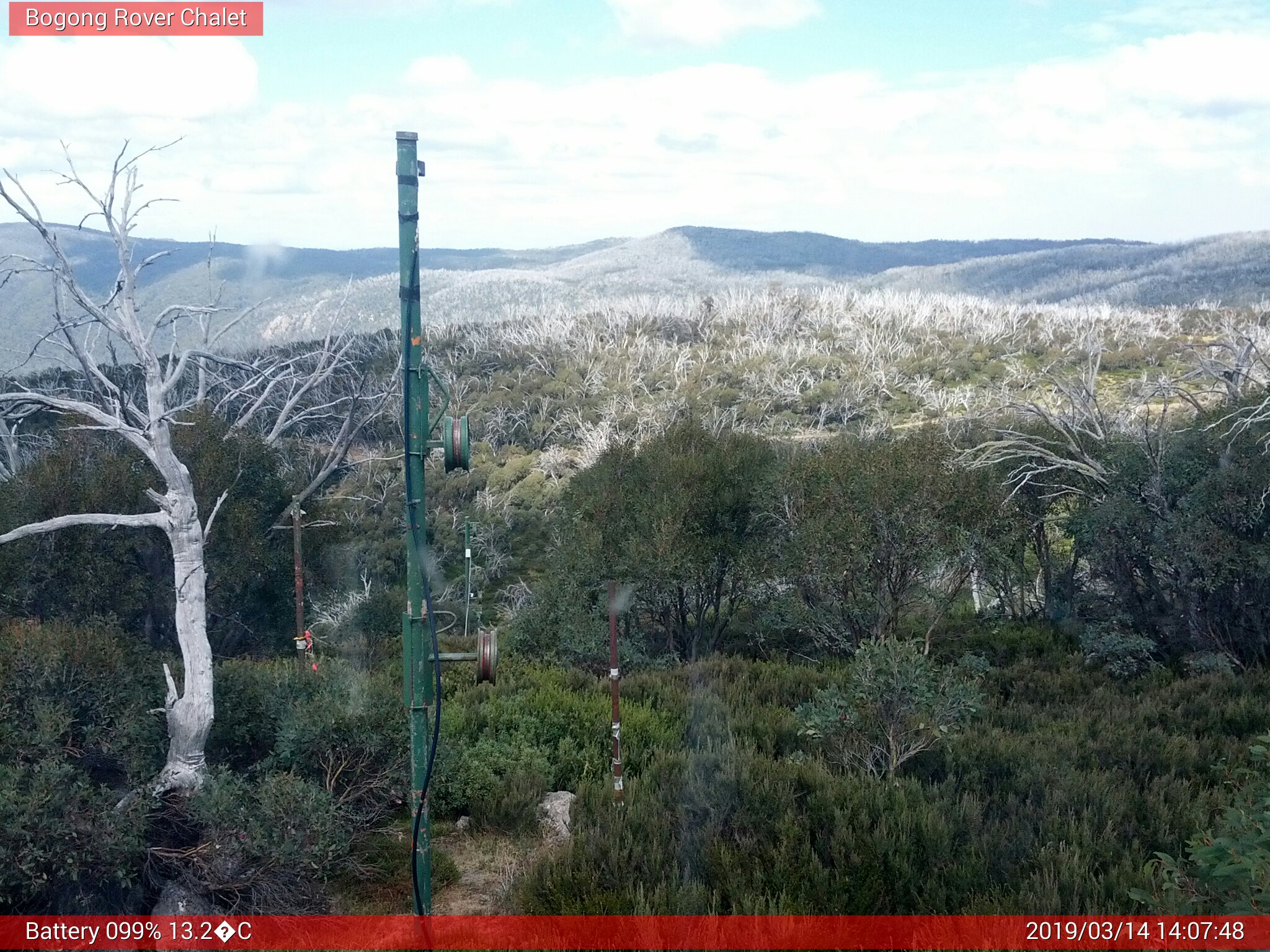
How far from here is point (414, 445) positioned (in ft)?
15.9

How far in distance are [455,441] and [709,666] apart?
29.3 feet

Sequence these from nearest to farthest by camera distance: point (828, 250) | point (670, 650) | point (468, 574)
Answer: point (670, 650) < point (468, 574) < point (828, 250)

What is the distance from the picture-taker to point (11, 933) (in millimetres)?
5551

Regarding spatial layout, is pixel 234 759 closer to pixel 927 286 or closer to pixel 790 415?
pixel 790 415

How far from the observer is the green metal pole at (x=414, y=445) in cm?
479

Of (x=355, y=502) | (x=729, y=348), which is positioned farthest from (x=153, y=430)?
(x=729, y=348)

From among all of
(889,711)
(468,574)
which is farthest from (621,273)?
(889,711)

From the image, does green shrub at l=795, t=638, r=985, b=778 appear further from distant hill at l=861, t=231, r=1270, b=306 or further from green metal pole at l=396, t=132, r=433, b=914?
distant hill at l=861, t=231, r=1270, b=306

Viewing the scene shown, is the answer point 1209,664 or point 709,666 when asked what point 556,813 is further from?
point 1209,664

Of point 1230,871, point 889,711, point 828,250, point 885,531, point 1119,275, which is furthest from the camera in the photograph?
point 828,250

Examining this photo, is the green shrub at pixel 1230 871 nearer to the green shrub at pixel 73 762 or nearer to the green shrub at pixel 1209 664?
the green shrub at pixel 73 762

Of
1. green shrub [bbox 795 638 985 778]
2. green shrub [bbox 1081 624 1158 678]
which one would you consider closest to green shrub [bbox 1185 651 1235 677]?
green shrub [bbox 1081 624 1158 678]

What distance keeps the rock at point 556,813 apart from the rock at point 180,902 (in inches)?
96.8

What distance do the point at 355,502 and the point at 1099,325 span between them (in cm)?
3647
